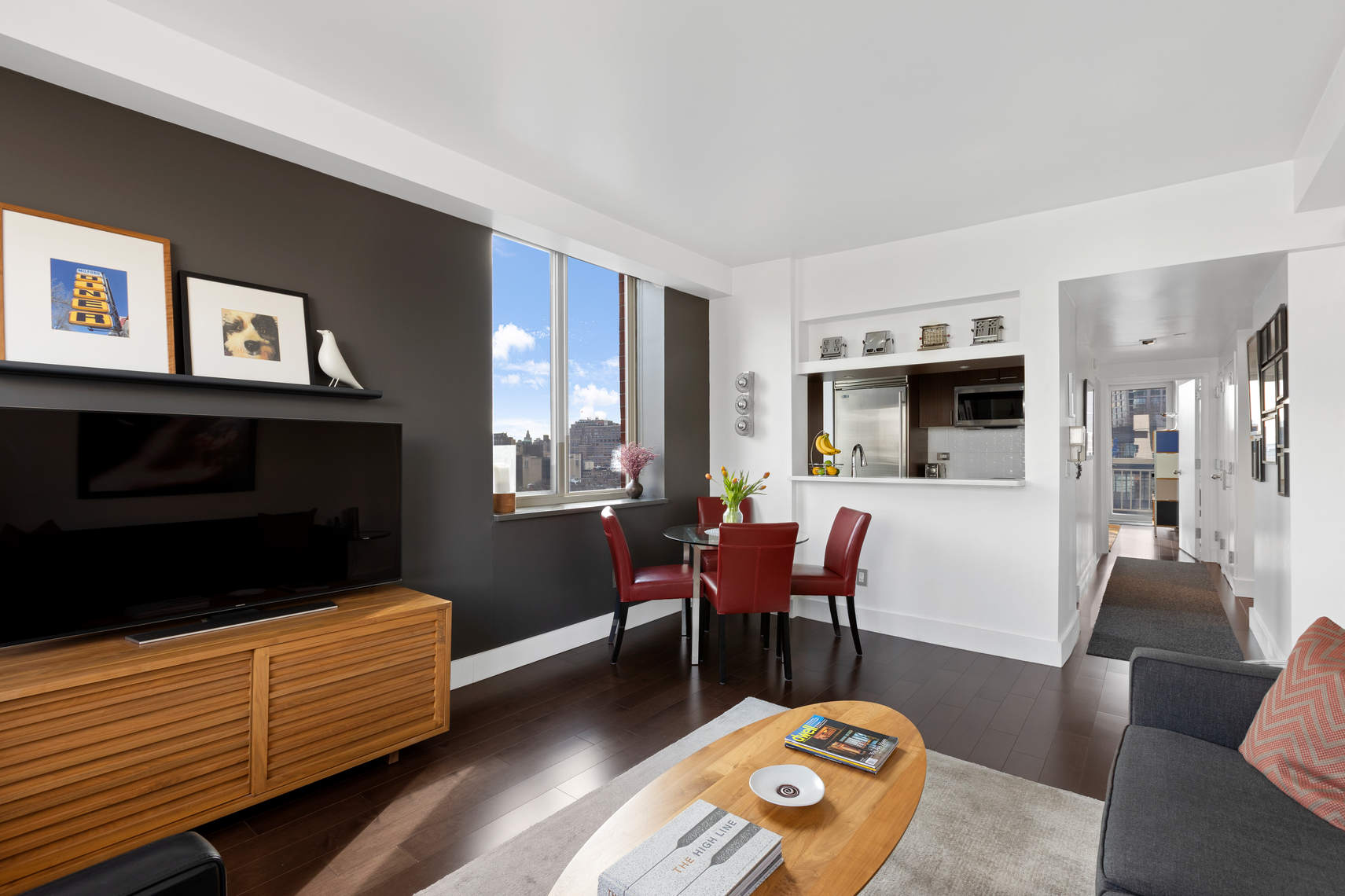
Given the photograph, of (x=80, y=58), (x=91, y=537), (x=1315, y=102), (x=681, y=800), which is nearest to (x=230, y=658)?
(x=91, y=537)

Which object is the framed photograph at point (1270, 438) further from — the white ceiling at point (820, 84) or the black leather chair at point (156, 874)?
the black leather chair at point (156, 874)

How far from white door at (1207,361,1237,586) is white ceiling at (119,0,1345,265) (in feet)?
12.7

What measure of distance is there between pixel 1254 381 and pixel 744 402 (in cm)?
371

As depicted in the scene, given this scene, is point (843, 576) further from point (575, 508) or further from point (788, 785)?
point (788, 785)

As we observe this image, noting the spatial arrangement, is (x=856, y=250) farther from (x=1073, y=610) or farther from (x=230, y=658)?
(x=230, y=658)

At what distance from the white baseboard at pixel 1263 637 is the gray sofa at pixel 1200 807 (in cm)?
243

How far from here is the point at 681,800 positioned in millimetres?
1559

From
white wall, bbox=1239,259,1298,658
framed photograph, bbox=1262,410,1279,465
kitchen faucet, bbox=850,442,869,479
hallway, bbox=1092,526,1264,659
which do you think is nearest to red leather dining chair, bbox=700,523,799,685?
kitchen faucet, bbox=850,442,869,479

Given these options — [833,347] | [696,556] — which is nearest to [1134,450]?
[833,347]

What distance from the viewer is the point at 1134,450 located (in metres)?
10.8

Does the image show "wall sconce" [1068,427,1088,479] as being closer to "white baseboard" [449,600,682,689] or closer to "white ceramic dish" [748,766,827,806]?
"white baseboard" [449,600,682,689]

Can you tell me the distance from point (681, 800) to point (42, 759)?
5.97 feet

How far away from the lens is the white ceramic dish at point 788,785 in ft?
5.06

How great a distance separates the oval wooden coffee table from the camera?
51.1 inches
